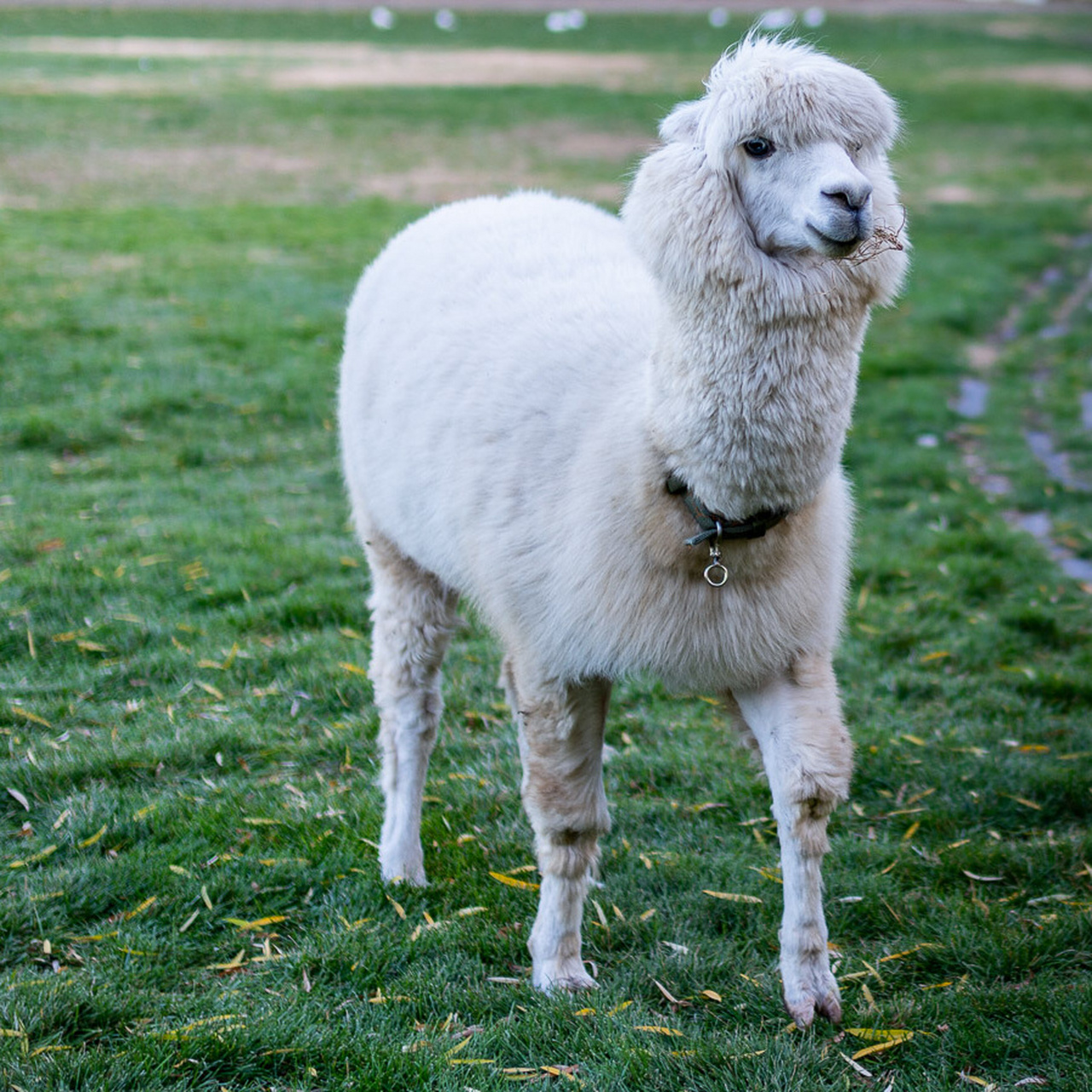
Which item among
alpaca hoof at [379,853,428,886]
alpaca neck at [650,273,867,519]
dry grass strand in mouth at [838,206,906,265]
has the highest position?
dry grass strand in mouth at [838,206,906,265]

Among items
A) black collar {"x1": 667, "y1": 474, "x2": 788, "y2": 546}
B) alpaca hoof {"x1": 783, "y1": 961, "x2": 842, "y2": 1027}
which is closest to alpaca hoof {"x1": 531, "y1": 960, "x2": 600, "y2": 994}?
alpaca hoof {"x1": 783, "y1": 961, "x2": 842, "y2": 1027}

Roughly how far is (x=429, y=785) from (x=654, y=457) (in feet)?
5.42

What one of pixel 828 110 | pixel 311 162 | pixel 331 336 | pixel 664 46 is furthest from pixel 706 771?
pixel 664 46

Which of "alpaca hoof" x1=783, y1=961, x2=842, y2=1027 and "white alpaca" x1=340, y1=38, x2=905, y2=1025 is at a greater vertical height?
"white alpaca" x1=340, y1=38, x2=905, y2=1025

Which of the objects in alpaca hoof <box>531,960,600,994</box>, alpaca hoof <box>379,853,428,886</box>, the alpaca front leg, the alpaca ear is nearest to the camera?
the alpaca ear

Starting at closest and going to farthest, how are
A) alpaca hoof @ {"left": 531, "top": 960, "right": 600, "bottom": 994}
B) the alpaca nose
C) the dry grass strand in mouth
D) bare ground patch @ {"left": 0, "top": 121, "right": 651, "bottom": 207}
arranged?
the alpaca nose → the dry grass strand in mouth → alpaca hoof @ {"left": 531, "top": 960, "right": 600, "bottom": 994} → bare ground patch @ {"left": 0, "top": 121, "right": 651, "bottom": 207}

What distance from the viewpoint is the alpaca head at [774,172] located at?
240 cm

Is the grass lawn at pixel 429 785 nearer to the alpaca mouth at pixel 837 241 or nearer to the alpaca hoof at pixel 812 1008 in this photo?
the alpaca hoof at pixel 812 1008

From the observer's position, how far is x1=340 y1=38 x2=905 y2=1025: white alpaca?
2496 millimetres

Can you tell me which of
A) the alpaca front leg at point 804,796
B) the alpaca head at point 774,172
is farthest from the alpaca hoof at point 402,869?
the alpaca head at point 774,172

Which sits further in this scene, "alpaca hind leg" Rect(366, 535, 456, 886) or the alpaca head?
"alpaca hind leg" Rect(366, 535, 456, 886)

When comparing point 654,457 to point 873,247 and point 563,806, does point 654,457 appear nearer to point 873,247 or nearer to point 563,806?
point 873,247

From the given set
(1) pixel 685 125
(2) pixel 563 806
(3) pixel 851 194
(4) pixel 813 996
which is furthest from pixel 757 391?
(4) pixel 813 996

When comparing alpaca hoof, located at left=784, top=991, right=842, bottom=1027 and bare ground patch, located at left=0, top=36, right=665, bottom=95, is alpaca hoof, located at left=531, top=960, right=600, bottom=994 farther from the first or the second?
bare ground patch, located at left=0, top=36, right=665, bottom=95
